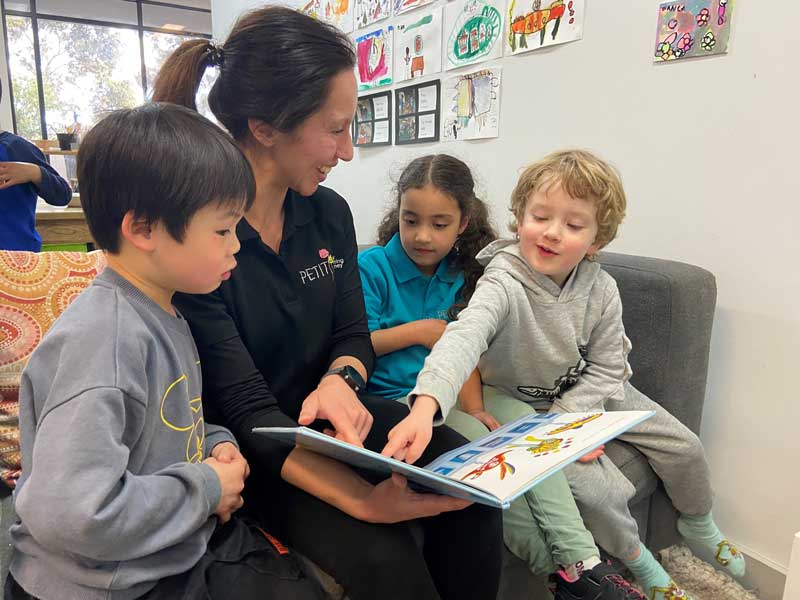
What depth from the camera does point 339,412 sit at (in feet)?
2.99

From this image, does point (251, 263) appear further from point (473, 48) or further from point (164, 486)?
point (473, 48)

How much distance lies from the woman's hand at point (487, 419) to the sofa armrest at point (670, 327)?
0.42m

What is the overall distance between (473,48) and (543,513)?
1487mm

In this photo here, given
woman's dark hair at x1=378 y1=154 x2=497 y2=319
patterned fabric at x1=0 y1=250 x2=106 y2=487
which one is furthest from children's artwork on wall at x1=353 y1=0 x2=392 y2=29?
patterned fabric at x1=0 y1=250 x2=106 y2=487

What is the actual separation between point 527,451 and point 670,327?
2.37 ft

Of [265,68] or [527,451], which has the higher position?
[265,68]

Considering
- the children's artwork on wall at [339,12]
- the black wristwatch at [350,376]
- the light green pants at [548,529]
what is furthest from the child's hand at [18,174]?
the light green pants at [548,529]

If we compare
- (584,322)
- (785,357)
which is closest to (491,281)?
(584,322)

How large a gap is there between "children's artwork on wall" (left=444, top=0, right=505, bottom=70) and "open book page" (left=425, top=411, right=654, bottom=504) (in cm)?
134

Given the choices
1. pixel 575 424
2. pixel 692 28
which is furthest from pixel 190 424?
pixel 692 28

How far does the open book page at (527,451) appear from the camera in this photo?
2.20ft

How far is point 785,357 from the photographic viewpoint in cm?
132

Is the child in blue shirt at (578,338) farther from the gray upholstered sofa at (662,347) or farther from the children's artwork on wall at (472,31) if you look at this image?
the children's artwork on wall at (472,31)

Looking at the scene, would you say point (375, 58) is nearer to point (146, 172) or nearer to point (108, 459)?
point (146, 172)
